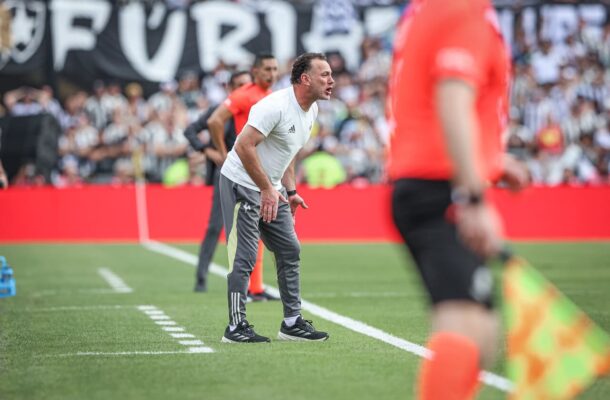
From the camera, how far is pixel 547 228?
24391 mm

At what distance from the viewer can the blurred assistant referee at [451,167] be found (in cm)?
445

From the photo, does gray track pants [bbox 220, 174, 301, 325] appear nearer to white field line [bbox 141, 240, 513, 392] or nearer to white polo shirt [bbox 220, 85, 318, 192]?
white polo shirt [bbox 220, 85, 318, 192]

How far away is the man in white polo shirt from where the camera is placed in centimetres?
865

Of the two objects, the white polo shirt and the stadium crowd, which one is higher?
the white polo shirt

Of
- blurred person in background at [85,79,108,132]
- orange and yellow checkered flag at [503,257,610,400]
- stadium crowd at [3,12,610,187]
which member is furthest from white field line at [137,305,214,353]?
blurred person in background at [85,79,108,132]

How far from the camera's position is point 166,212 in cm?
2392

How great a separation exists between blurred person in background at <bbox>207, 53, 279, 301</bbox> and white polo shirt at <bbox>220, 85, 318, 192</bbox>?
2.57 meters

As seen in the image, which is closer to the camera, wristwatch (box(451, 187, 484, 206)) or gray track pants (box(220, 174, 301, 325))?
wristwatch (box(451, 187, 484, 206))

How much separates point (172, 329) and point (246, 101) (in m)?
2.86

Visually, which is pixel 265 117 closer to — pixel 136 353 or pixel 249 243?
pixel 249 243

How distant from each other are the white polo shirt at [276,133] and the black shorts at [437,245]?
3861 mm

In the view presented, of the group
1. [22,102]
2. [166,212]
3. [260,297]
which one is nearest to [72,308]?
[260,297]

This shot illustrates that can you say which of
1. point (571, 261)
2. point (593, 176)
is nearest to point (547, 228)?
point (593, 176)

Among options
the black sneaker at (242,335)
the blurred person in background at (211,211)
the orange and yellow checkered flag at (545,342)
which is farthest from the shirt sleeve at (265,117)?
the blurred person in background at (211,211)
